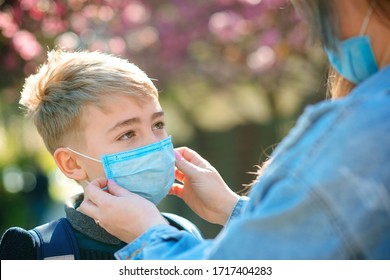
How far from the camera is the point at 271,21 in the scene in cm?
768

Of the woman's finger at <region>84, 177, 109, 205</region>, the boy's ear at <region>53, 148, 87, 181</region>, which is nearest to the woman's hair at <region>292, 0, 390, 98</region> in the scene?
the woman's finger at <region>84, 177, 109, 205</region>

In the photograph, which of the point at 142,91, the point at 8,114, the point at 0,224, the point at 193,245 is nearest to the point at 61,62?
the point at 142,91

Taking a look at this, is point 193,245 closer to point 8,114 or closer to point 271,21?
point 271,21

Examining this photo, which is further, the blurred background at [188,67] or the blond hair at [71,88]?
the blurred background at [188,67]

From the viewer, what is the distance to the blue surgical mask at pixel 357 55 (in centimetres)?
160

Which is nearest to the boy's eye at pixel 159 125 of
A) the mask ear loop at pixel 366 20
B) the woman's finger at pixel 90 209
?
the woman's finger at pixel 90 209

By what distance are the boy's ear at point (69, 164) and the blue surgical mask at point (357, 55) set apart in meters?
1.43

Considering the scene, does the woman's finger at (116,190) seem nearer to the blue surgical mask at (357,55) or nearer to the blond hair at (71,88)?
the blond hair at (71,88)

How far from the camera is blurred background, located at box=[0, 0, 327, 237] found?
22.0 feet

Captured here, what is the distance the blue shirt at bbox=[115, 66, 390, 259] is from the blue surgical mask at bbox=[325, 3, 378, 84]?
0.60 ft

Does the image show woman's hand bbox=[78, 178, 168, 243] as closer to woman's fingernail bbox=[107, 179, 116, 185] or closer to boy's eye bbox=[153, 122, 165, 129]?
woman's fingernail bbox=[107, 179, 116, 185]

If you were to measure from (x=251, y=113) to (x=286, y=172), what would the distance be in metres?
8.58

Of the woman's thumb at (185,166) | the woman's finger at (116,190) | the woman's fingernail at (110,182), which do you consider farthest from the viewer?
the woman's thumb at (185,166)

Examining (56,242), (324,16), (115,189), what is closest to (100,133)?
(115,189)
